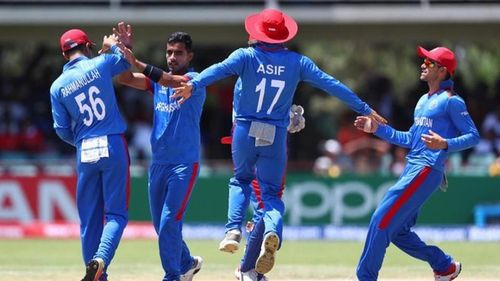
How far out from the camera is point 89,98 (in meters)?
10.7

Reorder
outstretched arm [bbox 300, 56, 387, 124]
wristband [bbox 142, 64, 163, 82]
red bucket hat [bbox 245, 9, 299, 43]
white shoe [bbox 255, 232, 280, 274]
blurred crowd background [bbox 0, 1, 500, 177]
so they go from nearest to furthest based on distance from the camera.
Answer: white shoe [bbox 255, 232, 280, 274] → wristband [bbox 142, 64, 163, 82] → outstretched arm [bbox 300, 56, 387, 124] → red bucket hat [bbox 245, 9, 299, 43] → blurred crowd background [bbox 0, 1, 500, 177]

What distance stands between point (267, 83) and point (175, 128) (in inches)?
39.6

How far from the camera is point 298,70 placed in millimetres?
10898

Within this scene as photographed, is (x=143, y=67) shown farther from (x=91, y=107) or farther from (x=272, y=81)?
(x=272, y=81)

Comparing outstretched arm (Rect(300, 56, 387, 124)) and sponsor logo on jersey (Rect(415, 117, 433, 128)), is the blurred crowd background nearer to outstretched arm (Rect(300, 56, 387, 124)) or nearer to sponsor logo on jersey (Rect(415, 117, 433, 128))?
sponsor logo on jersey (Rect(415, 117, 433, 128))

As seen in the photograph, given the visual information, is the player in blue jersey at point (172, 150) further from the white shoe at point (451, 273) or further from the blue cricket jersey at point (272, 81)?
the white shoe at point (451, 273)

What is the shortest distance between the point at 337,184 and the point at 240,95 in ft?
37.5

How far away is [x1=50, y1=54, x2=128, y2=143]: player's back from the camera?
10727mm

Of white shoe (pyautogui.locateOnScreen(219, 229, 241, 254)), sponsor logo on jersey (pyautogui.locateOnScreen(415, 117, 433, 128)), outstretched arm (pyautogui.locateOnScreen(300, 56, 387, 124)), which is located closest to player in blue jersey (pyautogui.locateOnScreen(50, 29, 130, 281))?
white shoe (pyautogui.locateOnScreen(219, 229, 241, 254))

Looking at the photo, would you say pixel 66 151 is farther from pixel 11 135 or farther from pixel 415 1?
pixel 415 1

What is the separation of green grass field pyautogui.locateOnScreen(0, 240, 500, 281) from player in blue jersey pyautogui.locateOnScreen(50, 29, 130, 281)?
1968 millimetres

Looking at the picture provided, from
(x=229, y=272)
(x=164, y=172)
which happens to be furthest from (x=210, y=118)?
(x=164, y=172)

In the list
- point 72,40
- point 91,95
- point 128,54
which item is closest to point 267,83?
point 128,54

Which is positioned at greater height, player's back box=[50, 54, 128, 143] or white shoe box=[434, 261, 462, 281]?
player's back box=[50, 54, 128, 143]
